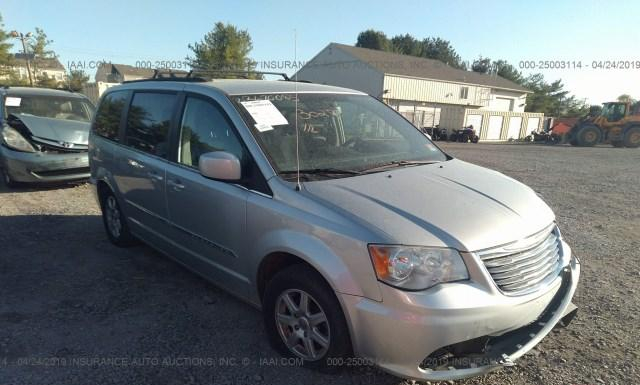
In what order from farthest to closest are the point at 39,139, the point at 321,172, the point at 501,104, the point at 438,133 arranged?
1. the point at 501,104
2. the point at 438,133
3. the point at 39,139
4. the point at 321,172

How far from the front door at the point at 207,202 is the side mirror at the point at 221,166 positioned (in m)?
0.15

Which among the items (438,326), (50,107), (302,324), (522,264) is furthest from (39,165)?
(522,264)

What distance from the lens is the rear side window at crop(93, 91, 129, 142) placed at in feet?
13.8

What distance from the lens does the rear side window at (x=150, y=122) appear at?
11.1ft

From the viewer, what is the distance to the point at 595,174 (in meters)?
11.3

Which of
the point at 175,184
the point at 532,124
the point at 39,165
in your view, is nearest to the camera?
the point at 175,184

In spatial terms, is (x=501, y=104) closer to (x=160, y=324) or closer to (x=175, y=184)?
(x=175, y=184)

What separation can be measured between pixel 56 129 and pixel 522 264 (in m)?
7.96

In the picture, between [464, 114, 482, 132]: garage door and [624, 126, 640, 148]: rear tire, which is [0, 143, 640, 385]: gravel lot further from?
[464, 114, 482, 132]: garage door

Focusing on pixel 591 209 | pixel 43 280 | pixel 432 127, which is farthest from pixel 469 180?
pixel 432 127

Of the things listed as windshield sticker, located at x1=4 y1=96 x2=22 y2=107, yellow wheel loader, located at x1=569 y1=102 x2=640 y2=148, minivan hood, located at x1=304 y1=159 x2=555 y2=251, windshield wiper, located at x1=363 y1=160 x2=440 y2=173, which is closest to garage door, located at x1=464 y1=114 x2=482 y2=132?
yellow wheel loader, located at x1=569 y1=102 x2=640 y2=148

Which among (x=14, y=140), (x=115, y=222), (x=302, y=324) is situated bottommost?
(x=115, y=222)

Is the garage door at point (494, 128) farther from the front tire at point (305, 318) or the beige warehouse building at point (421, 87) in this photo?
the front tire at point (305, 318)

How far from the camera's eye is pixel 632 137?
81.9 ft
